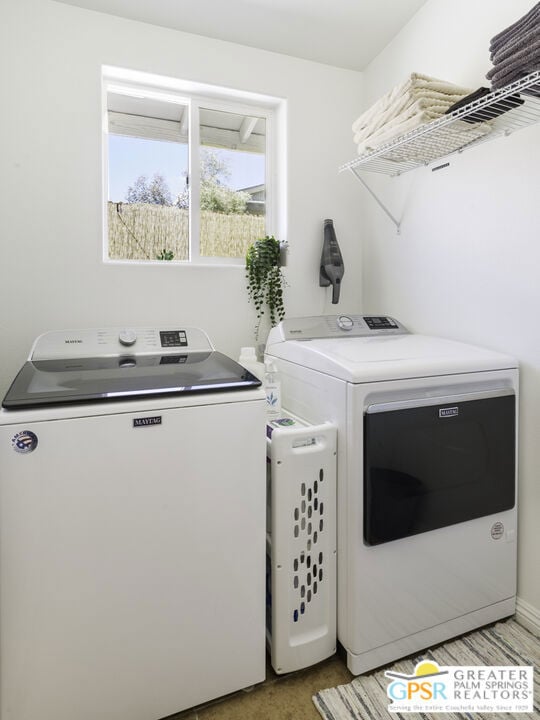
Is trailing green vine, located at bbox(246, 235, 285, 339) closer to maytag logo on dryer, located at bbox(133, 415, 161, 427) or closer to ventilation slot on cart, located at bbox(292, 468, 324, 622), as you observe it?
ventilation slot on cart, located at bbox(292, 468, 324, 622)

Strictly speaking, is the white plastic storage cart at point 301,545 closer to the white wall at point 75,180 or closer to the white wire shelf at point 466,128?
the white wall at point 75,180

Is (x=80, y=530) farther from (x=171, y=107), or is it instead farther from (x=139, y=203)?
(x=171, y=107)

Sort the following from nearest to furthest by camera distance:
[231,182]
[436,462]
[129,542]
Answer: [129,542] → [436,462] → [231,182]

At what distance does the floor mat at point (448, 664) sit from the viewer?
1.27 m

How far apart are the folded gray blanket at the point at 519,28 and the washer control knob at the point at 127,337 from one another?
1.54 metres

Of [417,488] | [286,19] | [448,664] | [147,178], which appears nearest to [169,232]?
[147,178]

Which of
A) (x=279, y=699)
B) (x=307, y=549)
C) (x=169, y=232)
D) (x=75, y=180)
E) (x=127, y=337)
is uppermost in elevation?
(x=75, y=180)

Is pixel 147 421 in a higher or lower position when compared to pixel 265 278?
lower

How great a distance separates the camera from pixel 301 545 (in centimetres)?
A: 141

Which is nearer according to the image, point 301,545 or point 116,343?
point 301,545

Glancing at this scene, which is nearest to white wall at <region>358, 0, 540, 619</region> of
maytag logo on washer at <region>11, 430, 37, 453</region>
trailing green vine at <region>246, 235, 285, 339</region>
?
trailing green vine at <region>246, 235, 285, 339</region>

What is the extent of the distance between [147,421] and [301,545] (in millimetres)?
668

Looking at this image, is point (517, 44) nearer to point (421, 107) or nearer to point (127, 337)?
point (421, 107)

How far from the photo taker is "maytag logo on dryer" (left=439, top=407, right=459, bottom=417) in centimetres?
143
